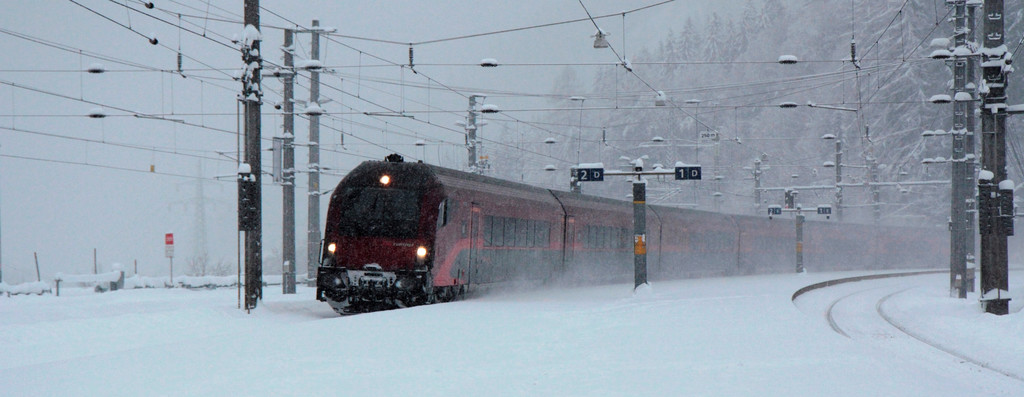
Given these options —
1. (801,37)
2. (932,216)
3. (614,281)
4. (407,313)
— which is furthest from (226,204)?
(407,313)

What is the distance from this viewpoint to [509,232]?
70.5ft

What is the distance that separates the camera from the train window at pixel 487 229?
20.1 meters

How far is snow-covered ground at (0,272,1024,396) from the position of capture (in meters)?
8.39

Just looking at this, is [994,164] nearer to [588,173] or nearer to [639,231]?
[639,231]

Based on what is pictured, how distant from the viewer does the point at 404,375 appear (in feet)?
29.1

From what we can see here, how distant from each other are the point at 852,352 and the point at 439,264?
348 inches

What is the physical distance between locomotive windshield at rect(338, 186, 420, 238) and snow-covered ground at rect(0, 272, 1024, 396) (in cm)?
183

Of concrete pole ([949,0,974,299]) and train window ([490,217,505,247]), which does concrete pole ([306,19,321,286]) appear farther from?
concrete pole ([949,0,974,299])

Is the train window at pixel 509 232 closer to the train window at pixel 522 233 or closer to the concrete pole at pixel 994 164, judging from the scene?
the train window at pixel 522 233

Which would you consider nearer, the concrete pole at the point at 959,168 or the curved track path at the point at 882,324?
the curved track path at the point at 882,324

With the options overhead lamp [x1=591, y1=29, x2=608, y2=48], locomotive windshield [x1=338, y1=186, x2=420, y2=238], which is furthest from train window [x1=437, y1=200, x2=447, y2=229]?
overhead lamp [x1=591, y1=29, x2=608, y2=48]

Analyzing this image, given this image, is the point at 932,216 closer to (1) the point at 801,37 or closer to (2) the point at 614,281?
(1) the point at 801,37

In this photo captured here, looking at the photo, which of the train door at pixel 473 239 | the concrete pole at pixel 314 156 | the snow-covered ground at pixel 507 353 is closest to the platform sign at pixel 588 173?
the train door at pixel 473 239

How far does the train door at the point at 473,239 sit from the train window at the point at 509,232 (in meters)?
1.57
